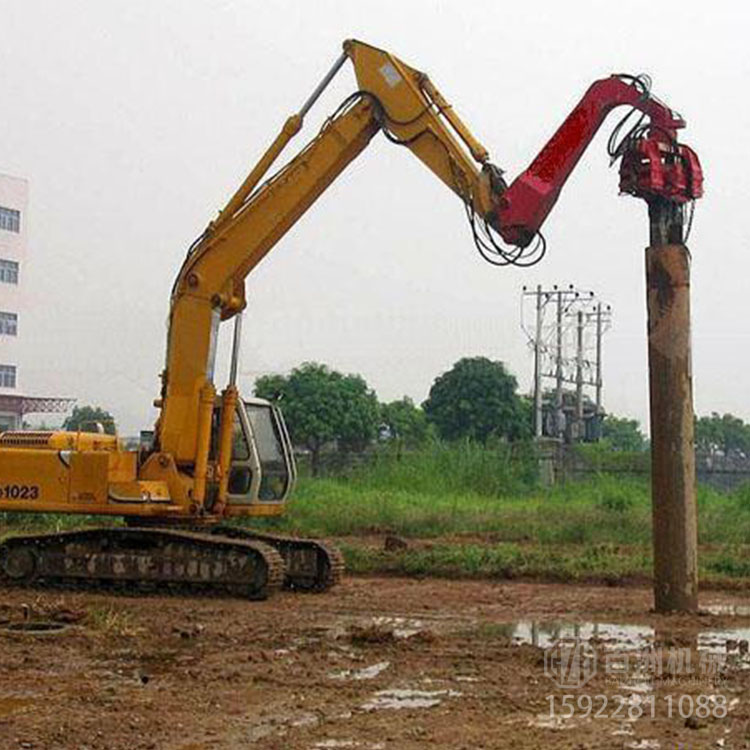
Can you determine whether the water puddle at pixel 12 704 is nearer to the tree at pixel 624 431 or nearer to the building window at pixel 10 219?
the building window at pixel 10 219

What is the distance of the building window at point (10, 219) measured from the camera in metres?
62.4

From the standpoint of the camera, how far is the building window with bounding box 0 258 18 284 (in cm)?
6184

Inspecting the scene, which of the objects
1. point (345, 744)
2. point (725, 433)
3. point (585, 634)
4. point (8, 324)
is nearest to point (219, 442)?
point (585, 634)

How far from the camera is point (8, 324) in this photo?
204ft

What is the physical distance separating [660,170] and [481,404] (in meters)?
42.0

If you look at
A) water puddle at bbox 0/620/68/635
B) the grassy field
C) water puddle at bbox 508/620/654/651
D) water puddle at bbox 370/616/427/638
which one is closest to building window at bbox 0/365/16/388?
the grassy field

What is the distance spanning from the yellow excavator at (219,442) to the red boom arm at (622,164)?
185mm

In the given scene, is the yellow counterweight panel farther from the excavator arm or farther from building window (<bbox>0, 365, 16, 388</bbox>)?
building window (<bbox>0, 365, 16, 388</bbox>)

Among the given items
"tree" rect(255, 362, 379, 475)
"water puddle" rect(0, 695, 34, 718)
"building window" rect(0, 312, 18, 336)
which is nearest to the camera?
"water puddle" rect(0, 695, 34, 718)

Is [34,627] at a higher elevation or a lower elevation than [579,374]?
lower

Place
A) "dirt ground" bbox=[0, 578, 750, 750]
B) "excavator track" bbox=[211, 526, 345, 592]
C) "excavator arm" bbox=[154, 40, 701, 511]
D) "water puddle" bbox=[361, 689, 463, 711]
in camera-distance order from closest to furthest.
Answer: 1. "dirt ground" bbox=[0, 578, 750, 750]
2. "water puddle" bbox=[361, 689, 463, 711]
3. "excavator arm" bbox=[154, 40, 701, 511]
4. "excavator track" bbox=[211, 526, 345, 592]

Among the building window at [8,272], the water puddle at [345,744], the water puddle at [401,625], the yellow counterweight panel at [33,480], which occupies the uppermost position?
the building window at [8,272]

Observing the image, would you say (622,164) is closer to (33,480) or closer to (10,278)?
(33,480)

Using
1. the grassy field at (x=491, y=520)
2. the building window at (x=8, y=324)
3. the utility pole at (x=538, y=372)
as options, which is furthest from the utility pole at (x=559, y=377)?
the building window at (x=8, y=324)
